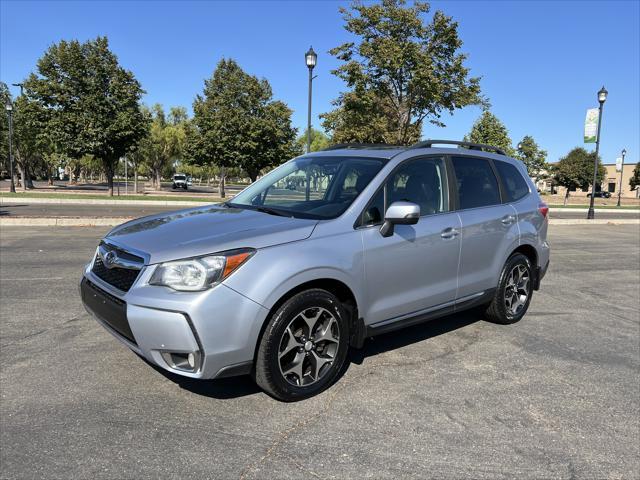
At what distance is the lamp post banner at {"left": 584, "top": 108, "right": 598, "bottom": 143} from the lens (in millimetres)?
24547

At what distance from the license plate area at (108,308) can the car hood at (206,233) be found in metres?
0.35

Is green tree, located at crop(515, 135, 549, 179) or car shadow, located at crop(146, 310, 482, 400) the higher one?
green tree, located at crop(515, 135, 549, 179)

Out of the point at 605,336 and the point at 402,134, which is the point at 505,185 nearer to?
the point at 605,336

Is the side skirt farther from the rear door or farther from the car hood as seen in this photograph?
the car hood

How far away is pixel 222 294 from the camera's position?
9.49 ft

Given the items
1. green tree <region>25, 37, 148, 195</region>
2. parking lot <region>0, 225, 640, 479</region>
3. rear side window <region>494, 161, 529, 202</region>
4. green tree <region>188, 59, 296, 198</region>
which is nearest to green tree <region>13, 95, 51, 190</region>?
green tree <region>25, 37, 148, 195</region>

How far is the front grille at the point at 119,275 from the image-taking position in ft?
10.3

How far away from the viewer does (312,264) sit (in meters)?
3.22

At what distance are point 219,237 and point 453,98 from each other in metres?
25.9

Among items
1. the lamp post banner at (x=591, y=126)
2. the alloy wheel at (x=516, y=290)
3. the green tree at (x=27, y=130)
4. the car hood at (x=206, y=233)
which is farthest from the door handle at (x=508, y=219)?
the green tree at (x=27, y=130)

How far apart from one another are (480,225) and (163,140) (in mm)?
55670

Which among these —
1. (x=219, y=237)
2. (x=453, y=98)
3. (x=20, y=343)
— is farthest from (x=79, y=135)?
(x=219, y=237)

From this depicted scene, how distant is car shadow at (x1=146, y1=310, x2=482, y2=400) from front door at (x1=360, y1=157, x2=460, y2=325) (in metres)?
0.61

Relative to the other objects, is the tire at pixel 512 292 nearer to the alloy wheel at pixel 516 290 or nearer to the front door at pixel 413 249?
the alloy wheel at pixel 516 290
